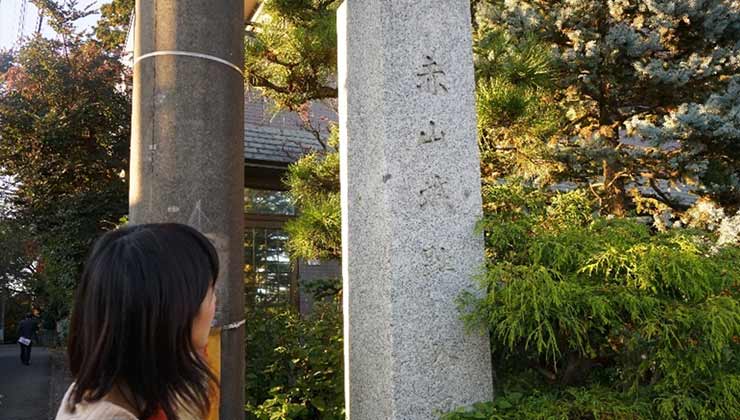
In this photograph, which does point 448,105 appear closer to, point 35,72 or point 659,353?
point 659,353

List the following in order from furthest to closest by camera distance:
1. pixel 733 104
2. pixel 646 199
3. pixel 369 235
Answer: pixel 646 199, pixel 733 104, pixel 369 235

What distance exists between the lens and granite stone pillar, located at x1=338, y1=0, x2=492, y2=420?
2816 mm

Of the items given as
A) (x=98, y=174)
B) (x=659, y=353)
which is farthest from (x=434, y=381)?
(x=98, y=174)

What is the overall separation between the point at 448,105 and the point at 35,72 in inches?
361

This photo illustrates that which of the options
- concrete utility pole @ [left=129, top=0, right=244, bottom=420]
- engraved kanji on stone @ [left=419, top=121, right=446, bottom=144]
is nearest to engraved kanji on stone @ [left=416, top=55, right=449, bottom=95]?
engraved kanji on stone @ [left=419, top=121, right=446, bottom=144]

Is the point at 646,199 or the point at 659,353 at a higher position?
the point at 646,199

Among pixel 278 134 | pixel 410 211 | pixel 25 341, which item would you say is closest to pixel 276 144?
pixel 278 134

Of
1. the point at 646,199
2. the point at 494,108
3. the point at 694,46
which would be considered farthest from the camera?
the point at 646,199

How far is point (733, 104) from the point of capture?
515 cm

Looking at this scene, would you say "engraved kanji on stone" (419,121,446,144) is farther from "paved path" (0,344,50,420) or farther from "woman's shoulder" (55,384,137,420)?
"paved path" (0,344,50,420)

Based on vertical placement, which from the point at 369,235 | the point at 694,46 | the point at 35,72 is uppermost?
the point at 35,72

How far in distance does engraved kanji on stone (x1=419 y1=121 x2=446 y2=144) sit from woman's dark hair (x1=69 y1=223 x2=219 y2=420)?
193 cm

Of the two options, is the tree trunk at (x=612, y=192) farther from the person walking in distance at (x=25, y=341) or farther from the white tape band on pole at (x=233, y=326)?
the person walking in distance at (x=25, y=341)

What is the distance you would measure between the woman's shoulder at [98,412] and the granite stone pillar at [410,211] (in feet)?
5.79
